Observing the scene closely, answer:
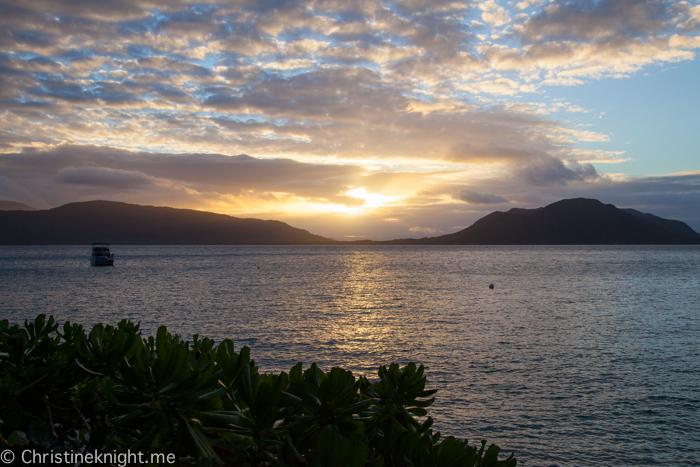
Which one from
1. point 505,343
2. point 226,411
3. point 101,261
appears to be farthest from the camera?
point 101,261

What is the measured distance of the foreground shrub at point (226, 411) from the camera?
226 cm

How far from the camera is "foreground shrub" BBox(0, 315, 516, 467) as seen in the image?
2264 mm

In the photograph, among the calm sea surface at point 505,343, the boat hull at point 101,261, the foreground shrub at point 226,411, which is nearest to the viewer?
the foreground shrub at point 226,411

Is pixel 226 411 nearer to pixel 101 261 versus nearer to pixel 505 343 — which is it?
pixel 505 343

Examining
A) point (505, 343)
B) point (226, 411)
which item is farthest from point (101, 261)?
point (226, 411)

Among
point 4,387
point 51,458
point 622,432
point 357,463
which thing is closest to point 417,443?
point 357,463

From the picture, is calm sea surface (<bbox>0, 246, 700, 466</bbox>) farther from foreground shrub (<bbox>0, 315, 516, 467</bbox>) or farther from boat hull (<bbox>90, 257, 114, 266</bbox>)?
boat hull (<bbox>90, 257, 114, 266</bbox>)

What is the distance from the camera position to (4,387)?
318 centimetres

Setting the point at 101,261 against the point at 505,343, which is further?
the point at 101,261

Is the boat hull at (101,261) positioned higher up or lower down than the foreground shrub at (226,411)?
lower down

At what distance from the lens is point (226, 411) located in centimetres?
241

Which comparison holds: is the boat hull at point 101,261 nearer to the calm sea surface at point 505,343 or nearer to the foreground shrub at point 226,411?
the calm sea surface at point 505,343

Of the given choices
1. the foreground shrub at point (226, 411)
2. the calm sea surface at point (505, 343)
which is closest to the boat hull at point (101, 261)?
the calm sea surface at point (505, 343)

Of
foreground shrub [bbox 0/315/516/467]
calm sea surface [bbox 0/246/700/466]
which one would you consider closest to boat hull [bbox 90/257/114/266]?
calm sea surface [bbox 0/246/700/466]
